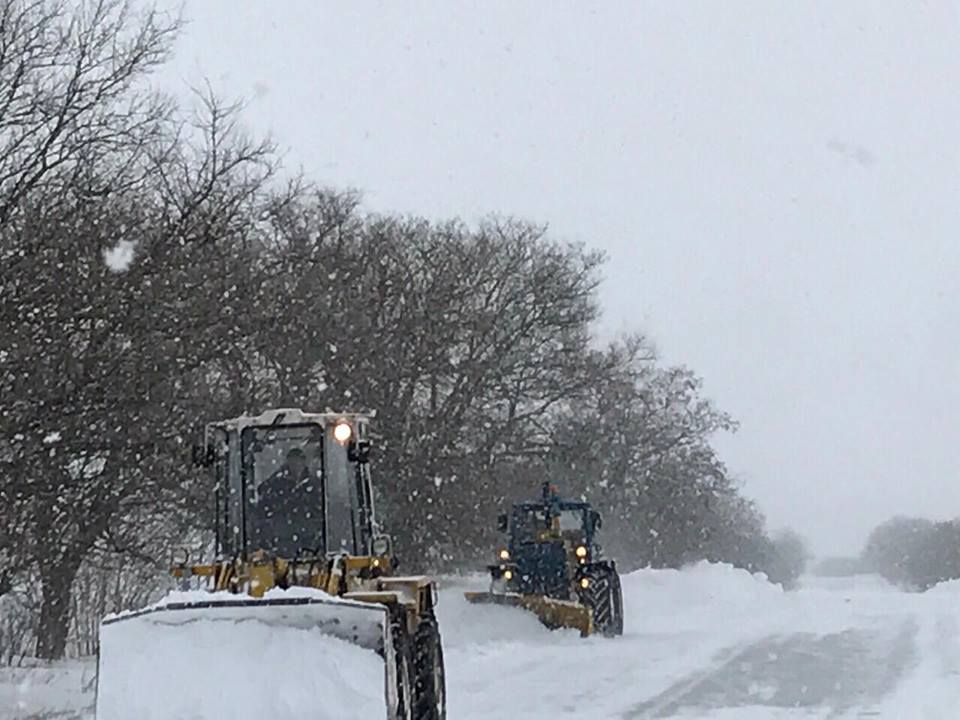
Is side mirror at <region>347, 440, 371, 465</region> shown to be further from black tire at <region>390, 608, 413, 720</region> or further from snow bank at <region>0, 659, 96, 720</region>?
snow bank at <region>0, 659, 96, 720</region>

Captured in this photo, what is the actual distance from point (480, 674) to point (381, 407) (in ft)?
53.1

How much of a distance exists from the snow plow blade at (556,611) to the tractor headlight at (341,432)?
10141 millimetres

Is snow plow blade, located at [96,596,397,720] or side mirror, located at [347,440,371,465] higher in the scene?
side mirror, located at [347,440,371,465]

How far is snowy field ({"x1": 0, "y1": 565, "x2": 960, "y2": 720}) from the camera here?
11.8m

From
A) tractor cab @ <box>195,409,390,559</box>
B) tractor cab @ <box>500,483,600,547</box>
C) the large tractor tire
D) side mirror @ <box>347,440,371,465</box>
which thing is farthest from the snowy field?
side mirror @ <box>347,440,371,465</box>

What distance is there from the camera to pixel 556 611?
19.8m

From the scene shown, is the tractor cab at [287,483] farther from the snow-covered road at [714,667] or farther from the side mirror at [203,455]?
the snow-covered road at [714,667]

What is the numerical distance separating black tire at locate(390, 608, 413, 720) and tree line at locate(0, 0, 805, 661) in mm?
6376

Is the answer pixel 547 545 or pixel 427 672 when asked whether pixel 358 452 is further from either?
pixel 547 545

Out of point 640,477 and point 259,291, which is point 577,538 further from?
point 640,477

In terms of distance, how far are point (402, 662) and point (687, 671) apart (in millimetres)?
6673

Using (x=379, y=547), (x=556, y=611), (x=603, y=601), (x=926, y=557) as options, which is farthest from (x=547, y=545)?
(x=926, y=557)

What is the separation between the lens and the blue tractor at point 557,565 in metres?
20.8

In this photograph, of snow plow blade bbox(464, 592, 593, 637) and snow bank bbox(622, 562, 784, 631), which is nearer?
snow plow blade bbox(464, 592, 593, 637)
